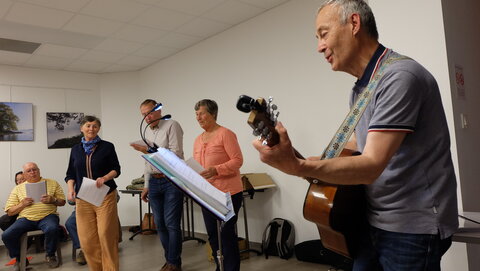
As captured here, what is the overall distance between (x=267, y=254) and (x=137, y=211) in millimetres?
3373

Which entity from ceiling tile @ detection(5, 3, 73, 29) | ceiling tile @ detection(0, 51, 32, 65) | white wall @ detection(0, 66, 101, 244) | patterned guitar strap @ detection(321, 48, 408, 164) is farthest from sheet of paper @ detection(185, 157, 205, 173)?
white wall @ detection(0, 66, 101, 244)

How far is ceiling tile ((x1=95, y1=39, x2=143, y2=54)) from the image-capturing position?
5012mm

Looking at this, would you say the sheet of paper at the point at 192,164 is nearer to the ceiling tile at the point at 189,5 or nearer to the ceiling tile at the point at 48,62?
the ceiling tile at the point at 189,5

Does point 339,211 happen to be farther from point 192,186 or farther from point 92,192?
point 92,192

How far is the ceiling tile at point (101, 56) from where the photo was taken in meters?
5.45

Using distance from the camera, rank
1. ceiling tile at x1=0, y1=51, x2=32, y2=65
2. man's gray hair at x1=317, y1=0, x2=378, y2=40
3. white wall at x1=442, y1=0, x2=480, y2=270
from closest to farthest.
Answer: man's gray hair at x1=317, y1=0, x2=378, y2=40 → white wall at x1=442, y1=0, x2=480, y2=270 → ceiling tile at x1=0, y1=51, x2=32, y2=65

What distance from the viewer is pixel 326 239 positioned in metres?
1.34

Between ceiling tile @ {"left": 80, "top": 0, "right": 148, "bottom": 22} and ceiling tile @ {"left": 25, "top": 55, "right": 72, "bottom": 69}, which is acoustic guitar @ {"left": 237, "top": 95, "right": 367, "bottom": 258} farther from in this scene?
ceiling tile @ {"left": 25, "top": 55, "right": 72, "bottom": 69}

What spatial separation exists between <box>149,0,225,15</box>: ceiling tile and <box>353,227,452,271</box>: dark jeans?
3.34 meters

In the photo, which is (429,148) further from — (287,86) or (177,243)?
(287,86)

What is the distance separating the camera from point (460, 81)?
1997 millimetres

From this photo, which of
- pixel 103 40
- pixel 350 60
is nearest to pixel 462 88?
pixel 350 60

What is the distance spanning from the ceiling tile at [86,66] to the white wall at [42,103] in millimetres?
174

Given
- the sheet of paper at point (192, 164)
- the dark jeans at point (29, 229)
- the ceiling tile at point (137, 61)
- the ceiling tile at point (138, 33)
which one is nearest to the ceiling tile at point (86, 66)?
the ceiling tile at point (137, 61)
